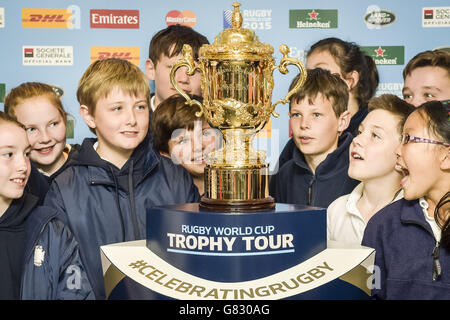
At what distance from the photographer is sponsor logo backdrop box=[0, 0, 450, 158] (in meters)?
2.70

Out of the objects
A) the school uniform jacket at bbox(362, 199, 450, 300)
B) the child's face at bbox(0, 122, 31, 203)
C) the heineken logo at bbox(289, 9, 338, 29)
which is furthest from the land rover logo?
the child's face at bbox(0, 122, 31, 203)

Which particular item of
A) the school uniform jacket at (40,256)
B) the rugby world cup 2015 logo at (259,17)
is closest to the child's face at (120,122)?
the school uniform jacket at (40,256)

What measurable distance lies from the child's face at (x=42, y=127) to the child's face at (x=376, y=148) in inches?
47.8

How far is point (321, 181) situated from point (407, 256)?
2.42ft

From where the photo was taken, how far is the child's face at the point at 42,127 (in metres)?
2.53

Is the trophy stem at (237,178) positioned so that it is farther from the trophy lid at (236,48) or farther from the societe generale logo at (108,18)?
the societe generale logo at (108,18)

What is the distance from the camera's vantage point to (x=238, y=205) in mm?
1604

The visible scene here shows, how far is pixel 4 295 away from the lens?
1.99m

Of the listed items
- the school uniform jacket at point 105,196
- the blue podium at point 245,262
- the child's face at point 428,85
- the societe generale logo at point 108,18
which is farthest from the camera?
the societe generale logo at point 108,18

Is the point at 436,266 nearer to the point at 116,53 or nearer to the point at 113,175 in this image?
the point at 113,175

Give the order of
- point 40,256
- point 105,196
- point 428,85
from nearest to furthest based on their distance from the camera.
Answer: point 40,256 < point 105,196 < point 428,85

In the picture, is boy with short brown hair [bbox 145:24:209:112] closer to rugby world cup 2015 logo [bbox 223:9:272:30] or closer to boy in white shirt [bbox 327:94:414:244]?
rugby world cup 2015 logo [bbox 223:9:272:30]

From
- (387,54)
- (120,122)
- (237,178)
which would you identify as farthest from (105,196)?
(387,54)
